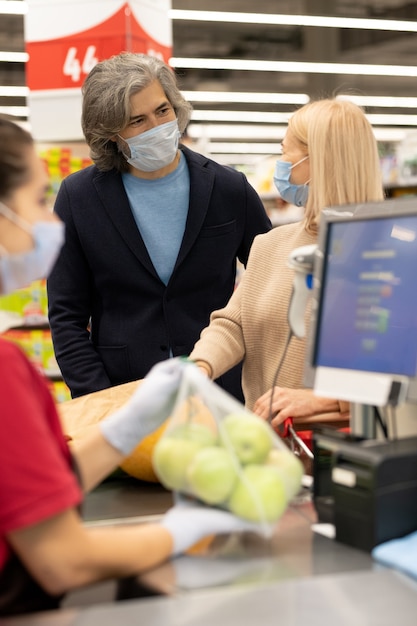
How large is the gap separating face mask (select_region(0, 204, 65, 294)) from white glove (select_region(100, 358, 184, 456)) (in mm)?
259

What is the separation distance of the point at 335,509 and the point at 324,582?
0.23 metres

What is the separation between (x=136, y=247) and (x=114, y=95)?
1.55 ft

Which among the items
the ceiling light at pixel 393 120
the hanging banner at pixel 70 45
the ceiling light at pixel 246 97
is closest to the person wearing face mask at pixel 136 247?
the hanging banner at pixel 70 45

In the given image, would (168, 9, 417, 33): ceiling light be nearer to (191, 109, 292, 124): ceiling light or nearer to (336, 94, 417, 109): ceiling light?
(336, 94, 417, 109): ceiling light

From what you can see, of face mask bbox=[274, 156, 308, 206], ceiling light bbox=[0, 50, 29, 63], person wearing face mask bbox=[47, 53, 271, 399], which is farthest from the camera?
ceiling light bbox=[0, 50, 29, 63]

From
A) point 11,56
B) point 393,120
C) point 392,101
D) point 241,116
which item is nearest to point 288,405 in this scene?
point 11,56

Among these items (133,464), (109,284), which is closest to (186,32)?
(109,284)

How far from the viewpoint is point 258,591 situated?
1.22 metres

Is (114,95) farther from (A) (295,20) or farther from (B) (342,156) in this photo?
(A) (295,20)

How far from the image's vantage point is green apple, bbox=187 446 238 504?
1369 millimetres

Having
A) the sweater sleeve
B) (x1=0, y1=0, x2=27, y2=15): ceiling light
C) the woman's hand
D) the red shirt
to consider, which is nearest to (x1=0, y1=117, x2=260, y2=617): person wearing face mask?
the red shirt

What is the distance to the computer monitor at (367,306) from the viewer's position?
1474 mm

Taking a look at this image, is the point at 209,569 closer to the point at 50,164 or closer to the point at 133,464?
the point at 133,464

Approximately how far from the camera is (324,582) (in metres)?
1.25
